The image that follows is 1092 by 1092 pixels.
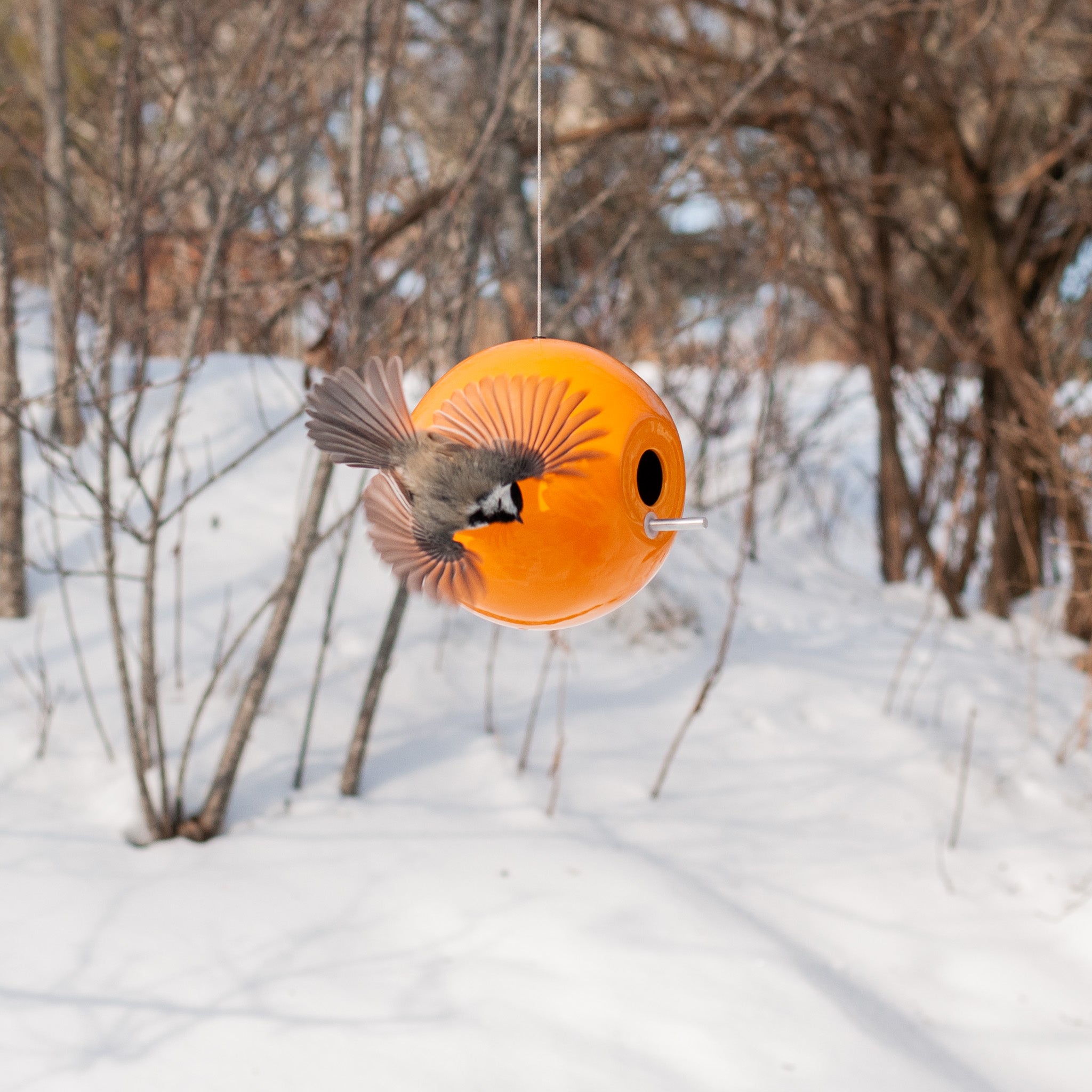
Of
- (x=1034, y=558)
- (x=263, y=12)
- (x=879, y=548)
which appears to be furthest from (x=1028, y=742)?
(x=263, y=12)

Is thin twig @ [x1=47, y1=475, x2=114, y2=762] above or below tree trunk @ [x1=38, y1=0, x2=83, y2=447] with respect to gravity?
below

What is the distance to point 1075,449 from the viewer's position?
431cm

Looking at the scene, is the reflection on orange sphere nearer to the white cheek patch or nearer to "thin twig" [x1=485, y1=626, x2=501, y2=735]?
the white cheek patch

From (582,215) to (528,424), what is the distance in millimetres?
2167

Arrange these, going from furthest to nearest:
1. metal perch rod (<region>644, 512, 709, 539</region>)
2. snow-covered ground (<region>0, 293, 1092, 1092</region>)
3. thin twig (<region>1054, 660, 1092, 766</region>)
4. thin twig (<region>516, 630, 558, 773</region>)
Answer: thin twig (<region>1054, 660, 1092, 766</region>) → thin twig (<region>516, 630, 558, 773</region>) → snow-covered ground (<region>0, 293, 1092, 1092</region>) → metal perch rod (<region>644, 512, 709, 539</region>)

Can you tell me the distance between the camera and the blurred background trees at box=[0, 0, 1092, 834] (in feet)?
9.76

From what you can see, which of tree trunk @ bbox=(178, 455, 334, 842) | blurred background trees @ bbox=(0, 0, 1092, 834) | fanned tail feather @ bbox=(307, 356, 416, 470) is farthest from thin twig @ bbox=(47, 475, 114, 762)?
fanned tail feather @ bbox=(307, 356, 416, 470)

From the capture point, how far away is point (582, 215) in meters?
3.12

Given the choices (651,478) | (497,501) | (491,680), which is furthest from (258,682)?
(497,501)

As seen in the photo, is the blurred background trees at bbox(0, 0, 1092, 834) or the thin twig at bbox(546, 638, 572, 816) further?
the thin twig at bbox(546, 638, 572, 816)

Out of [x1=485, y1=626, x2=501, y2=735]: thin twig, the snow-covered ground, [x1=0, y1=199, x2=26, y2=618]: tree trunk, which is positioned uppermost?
[x1=0, y1=199, x2=26, y2=618]: tree trunk

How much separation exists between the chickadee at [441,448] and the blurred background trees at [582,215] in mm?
1522

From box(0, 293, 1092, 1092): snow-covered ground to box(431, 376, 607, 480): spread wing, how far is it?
5.71ft

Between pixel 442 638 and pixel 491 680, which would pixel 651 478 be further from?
pixel 442 638
